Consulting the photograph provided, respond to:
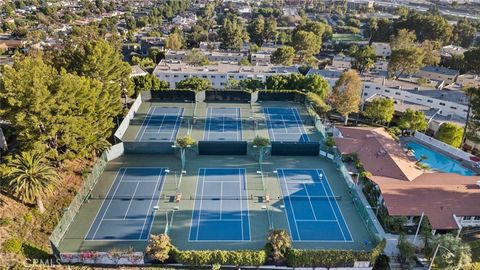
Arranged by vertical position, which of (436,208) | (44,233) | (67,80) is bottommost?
(44,233)

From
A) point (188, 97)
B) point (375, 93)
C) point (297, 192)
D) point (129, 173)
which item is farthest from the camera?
point (375, 93)

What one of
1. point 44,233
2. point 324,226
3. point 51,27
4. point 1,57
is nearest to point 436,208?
point 324,226

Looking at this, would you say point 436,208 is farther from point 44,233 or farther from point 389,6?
point 389,6

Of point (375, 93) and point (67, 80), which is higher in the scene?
point (67, 80)

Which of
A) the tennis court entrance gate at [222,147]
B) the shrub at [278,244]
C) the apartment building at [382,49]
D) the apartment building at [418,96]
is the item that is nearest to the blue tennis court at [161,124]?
the tennis court entrance gate at [222,147]

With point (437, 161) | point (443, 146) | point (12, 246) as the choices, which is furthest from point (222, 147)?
point (443, 146)

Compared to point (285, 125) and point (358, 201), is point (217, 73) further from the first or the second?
point (358, 201)
